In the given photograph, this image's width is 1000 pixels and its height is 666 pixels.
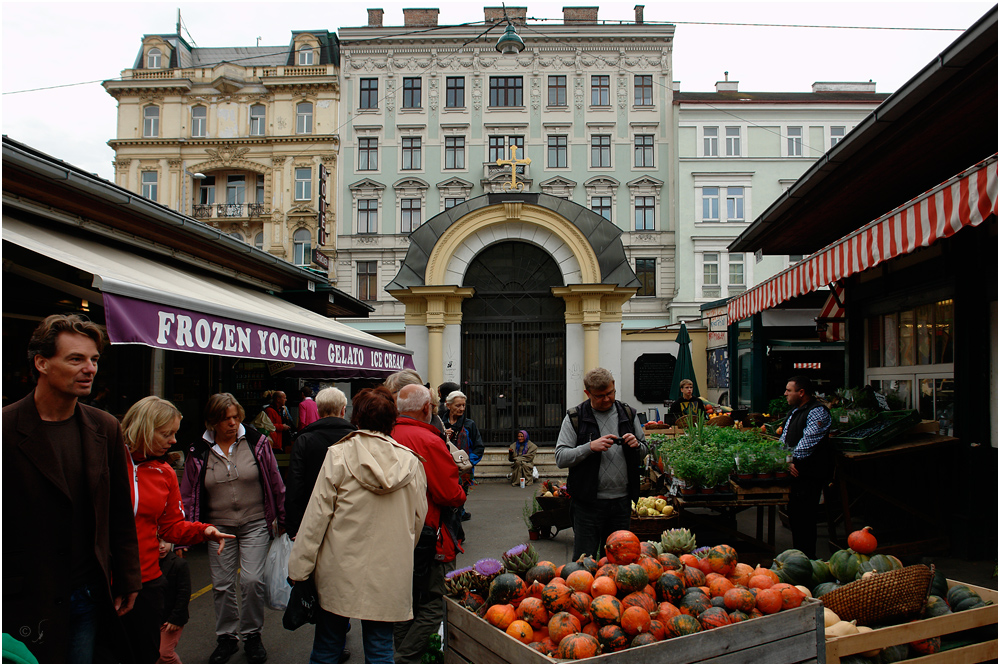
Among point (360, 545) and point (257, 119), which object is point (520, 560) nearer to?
point (360, 545)

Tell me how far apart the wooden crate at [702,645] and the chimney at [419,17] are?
117ft

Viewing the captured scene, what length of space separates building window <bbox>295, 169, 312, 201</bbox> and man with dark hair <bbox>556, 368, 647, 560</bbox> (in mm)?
30605

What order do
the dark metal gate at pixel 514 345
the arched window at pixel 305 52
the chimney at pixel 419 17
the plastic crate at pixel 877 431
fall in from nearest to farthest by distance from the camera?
1. the plastic crate at pixel 877 431
2. the dark metal gate at pixel 514 345
3. the chimney at pixel 419 17
4. the arched window at pixel 305 52

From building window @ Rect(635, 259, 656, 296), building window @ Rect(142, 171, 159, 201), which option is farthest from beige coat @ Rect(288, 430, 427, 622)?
building window @ Rect(142, 171, 159, 201)

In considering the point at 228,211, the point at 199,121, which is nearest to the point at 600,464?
the point at 228,211

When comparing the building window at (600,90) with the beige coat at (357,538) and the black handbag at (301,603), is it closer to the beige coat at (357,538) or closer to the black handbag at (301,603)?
the beige coat at (357,538)

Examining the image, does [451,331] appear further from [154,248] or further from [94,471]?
[94,471]

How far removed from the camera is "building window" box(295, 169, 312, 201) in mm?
32625

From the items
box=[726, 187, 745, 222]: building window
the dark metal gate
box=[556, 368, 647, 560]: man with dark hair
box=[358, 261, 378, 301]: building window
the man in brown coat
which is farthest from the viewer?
box=[358, 261, 378, 301]: building window

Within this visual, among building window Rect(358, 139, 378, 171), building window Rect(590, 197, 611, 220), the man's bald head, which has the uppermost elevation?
building window Rect(358, 139, 378, 171)

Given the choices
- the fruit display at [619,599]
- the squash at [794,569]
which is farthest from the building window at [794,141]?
the fruit display at [619,599]

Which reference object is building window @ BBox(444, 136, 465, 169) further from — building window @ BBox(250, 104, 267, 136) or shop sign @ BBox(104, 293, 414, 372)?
shop sign @ BBox(104, 293, 414, 372)

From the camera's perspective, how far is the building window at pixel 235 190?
110 ft

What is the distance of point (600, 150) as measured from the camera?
32.6 m
